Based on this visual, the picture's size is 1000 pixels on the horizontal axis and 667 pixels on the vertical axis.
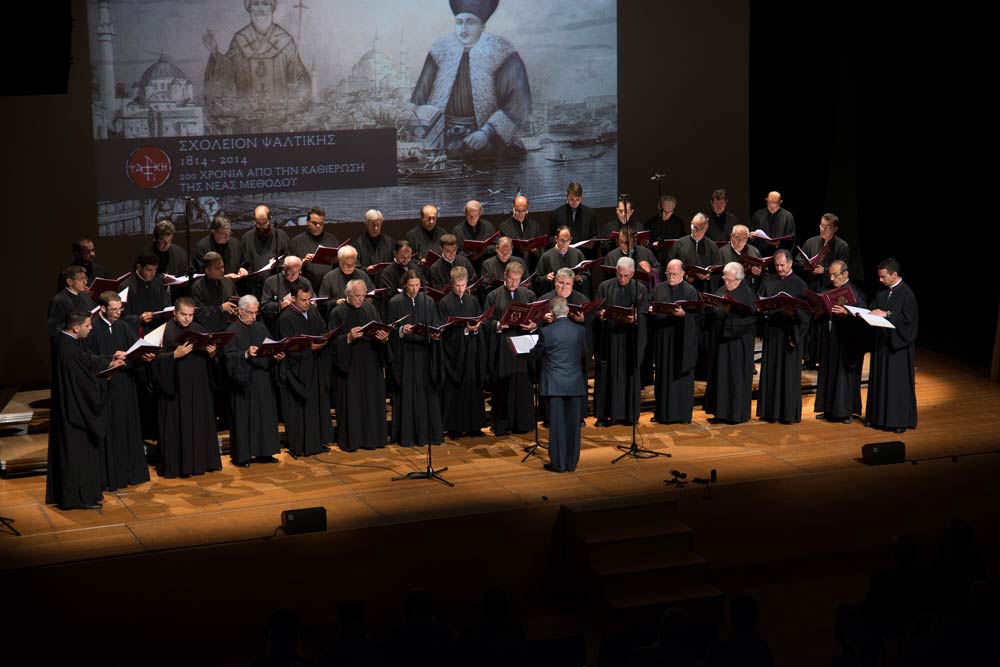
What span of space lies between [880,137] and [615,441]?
6.19m

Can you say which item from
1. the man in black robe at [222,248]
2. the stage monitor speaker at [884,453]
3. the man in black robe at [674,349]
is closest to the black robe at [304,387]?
the man in black robe at [222,248]

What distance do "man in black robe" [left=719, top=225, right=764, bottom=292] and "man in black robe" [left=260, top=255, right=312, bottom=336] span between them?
4169 mm

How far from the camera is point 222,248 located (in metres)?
12.2

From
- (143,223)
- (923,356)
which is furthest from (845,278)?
(143,223)

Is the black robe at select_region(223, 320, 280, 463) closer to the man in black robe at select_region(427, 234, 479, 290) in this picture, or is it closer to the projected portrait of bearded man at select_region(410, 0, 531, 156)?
the man in black robe at select_region(427, 234, 479, 290)

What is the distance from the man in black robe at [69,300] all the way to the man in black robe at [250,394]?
1213 mm

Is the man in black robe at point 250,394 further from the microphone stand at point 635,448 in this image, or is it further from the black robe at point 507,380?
the microphone stand at point 635,448

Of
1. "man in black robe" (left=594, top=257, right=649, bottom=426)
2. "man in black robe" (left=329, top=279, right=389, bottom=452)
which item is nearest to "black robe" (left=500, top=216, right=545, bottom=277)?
"man in black robe" (left=594, top=257, right=649, bottom=426)

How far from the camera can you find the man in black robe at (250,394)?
1044 centimetres

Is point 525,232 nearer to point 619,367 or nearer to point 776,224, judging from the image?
point 619,367

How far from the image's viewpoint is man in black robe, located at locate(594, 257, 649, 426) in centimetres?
1150

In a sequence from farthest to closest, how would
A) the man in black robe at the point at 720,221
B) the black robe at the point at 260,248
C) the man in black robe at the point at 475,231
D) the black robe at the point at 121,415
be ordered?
the man in black robe at the point at 720,221
the man in black robe at the point at 475,231
the black robe at the point at 260,248
the black robe at the point at 121,415

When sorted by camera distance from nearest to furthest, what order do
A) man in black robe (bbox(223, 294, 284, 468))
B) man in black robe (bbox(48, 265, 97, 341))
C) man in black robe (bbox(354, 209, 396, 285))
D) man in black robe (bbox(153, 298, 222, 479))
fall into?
man in black robe (bbox(153, 298, 222, 479)) → man in black robe (bbox(48, 265, 97, 341)) → man in black robe (bbox(223, 294, 284, 468)) → man in black robe (bbox(354, 209, 396, 285))

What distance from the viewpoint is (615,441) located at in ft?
36.9
